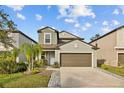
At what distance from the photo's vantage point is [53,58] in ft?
113

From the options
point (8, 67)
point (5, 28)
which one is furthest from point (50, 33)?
point (5, 28)

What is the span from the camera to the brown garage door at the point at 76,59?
33000 millimetres

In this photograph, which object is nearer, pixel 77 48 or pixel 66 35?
pixel 77 48

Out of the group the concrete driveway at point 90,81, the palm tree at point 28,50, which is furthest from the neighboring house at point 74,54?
the concrete driveway at point 90,81

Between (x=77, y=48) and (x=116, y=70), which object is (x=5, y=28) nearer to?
(x=116, y=70)

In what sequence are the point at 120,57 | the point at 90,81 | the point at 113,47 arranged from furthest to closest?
the point at 113,47 < the point at 120,57 < the point at 90,81

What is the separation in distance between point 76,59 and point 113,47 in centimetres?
521

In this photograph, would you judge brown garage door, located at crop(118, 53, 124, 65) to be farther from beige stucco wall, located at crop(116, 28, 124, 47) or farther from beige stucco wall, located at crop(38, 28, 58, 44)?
beige stucco wall, located at crop(38, 28, 58, 44)

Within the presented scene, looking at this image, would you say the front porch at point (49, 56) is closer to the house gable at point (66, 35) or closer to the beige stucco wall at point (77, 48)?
the beige stucco wall at point (77, 48)

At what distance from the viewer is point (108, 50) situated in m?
36.6

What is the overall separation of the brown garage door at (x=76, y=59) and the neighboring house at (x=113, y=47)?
3569 millimetres
